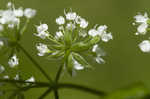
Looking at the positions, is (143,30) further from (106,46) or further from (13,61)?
(106,46)

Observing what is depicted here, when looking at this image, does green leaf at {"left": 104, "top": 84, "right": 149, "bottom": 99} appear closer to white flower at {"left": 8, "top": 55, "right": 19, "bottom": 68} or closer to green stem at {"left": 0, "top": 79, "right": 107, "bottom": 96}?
green stem at {"left": 0, "top": 79, "right": 107, "bottom": 96}

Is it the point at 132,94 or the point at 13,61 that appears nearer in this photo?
the point at 132,94

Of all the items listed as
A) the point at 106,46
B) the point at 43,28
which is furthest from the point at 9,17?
the point at 106,46

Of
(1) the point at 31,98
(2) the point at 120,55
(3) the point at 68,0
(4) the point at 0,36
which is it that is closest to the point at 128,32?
(2) the point at 120,55

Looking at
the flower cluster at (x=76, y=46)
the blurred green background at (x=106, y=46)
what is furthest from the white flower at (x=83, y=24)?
the blurred green background at (x=106, y=46)

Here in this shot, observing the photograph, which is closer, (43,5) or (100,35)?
(100,35)

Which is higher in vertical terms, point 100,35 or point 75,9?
point 75,9

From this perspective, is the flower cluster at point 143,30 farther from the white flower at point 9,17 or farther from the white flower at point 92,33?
the white flower at point 9,17

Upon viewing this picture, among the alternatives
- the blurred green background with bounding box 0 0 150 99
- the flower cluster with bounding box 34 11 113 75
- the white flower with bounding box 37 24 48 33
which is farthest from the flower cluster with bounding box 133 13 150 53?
the blurred green background with bounding box 0 0 150 99

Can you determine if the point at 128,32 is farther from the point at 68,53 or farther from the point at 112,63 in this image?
the point at 68,53
